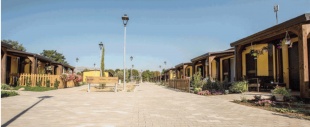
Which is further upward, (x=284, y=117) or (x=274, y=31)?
(x=274, y=31)

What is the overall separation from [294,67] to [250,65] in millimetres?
4512

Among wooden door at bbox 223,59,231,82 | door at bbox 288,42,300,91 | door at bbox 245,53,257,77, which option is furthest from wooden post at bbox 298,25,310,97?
wooden door at bbox 223,59,231,82

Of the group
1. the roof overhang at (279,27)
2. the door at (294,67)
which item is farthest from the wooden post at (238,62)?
the door at (294,67)

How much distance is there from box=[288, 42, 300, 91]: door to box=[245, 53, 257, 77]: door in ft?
11.7

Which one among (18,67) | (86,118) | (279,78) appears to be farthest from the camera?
(18,67)

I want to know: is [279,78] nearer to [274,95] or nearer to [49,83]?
Answer: [274,95]

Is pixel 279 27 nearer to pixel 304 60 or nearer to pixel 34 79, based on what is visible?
pixel 304 60

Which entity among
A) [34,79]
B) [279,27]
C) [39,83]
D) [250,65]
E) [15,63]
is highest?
[279,27]

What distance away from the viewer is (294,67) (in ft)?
37.1

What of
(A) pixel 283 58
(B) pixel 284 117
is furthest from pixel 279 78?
(B) pixel 284 117

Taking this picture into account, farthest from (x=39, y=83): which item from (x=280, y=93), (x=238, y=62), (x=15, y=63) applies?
(x=280, y=93)

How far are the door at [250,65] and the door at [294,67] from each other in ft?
11.7

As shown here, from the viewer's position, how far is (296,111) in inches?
234

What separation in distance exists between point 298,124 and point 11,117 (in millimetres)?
6785
